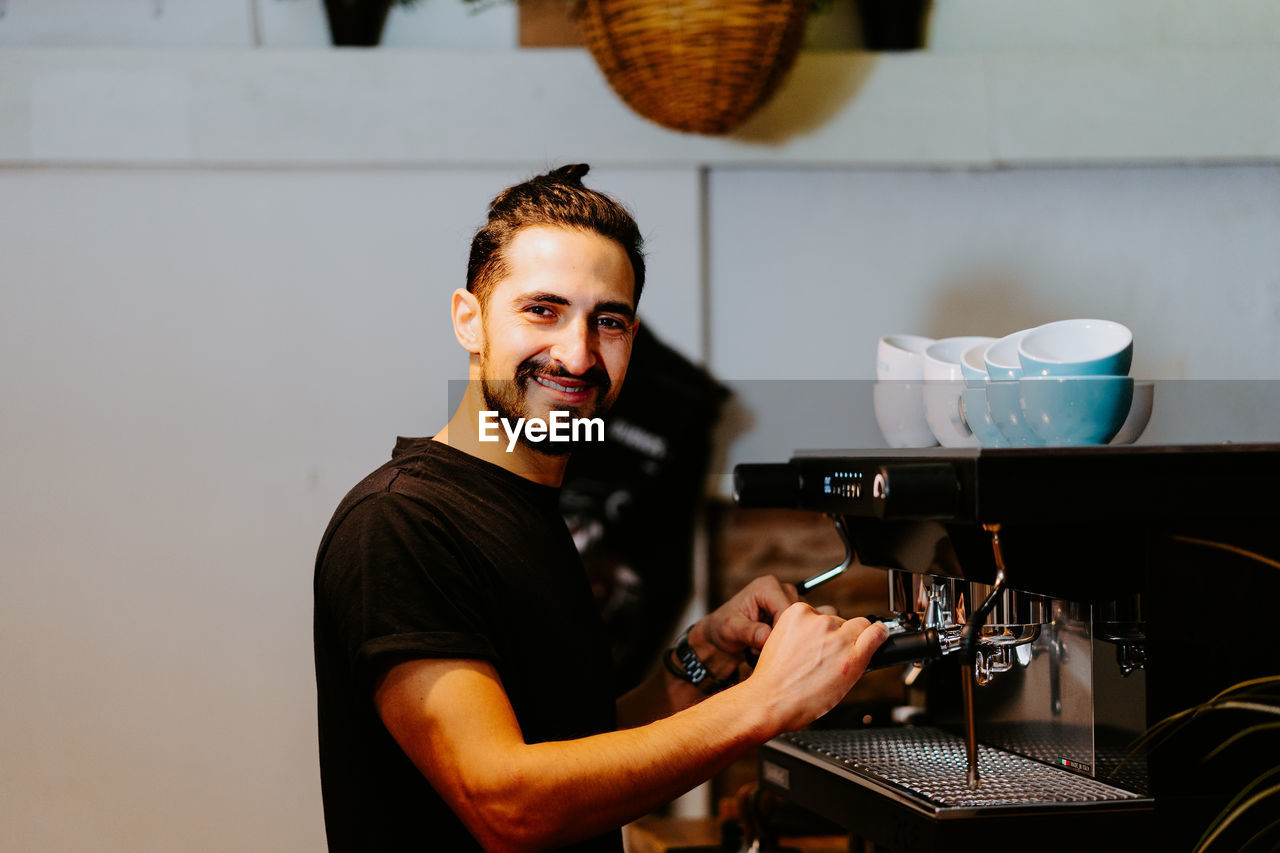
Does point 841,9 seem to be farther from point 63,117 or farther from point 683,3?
point 63,117

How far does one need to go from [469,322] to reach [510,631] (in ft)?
1.18

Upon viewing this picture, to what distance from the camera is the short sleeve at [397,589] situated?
0.91m

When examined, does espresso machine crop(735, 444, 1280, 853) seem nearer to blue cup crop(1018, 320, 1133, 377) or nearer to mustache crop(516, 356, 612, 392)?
blue cup crop(1018, 320, 1133, 377)

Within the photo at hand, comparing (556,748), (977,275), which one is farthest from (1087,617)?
(977,275)

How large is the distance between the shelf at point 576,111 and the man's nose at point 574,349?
2.56 feet

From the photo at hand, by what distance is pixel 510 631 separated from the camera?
3.40ft

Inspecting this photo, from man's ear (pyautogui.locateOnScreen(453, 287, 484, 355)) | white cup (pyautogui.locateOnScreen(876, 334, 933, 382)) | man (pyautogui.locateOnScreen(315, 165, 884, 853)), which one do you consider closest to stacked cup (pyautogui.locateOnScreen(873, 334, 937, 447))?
white cup (pyautogui.locateOnScreen(876, 334, 933, 382))

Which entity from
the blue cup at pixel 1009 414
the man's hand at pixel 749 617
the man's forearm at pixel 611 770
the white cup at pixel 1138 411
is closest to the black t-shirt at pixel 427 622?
the man's forearm at pixel 611 770

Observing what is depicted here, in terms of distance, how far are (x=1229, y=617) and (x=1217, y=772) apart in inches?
5.3

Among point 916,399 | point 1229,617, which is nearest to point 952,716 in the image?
point 916,399

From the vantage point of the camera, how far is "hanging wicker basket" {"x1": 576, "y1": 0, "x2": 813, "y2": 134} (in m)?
1.59

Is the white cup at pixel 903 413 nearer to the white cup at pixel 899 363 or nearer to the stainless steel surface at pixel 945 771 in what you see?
the white cup at pixel 899 363

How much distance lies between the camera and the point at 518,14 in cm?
190

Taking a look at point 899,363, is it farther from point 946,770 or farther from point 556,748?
point 556,748
